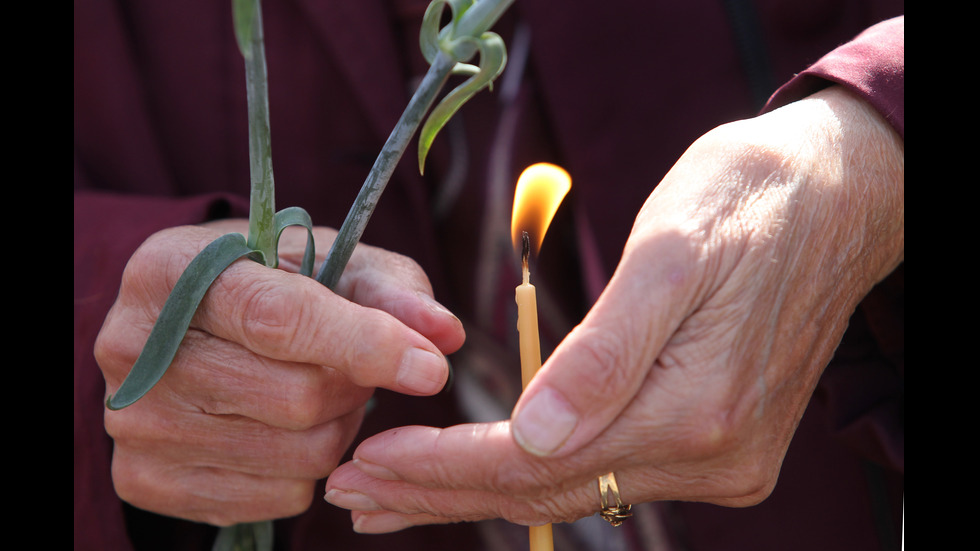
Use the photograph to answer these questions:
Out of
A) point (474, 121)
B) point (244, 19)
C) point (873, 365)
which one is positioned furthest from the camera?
point (474, 121)

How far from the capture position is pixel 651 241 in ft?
1.10

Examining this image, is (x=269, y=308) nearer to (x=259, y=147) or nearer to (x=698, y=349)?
(x=259, y=147)

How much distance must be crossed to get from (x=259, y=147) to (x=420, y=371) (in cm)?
15

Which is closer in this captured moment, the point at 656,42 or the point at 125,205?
the point at 125,205

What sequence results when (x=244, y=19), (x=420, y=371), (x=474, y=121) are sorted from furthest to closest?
(x=474, y=121), (x=420, y=371), (x=244, y=19)

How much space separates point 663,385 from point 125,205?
1.57 ft

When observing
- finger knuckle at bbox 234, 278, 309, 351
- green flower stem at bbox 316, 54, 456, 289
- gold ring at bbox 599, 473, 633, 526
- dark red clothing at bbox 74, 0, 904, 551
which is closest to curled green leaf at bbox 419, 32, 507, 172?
green flower stem at bbox 316, 54, 456, 289

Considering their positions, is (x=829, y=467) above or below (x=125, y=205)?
below

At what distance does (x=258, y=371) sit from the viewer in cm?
39

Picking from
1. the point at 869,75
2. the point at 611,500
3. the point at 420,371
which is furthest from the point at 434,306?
the point at 869,75

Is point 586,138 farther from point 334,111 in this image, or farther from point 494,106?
point 334,111

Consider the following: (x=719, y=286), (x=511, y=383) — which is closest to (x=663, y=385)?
(x=719, y=286)

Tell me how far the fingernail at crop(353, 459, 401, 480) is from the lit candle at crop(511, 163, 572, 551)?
91 mm

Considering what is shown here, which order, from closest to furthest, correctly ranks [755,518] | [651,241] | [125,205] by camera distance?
[651,241] < [125,205] < [755,518]
